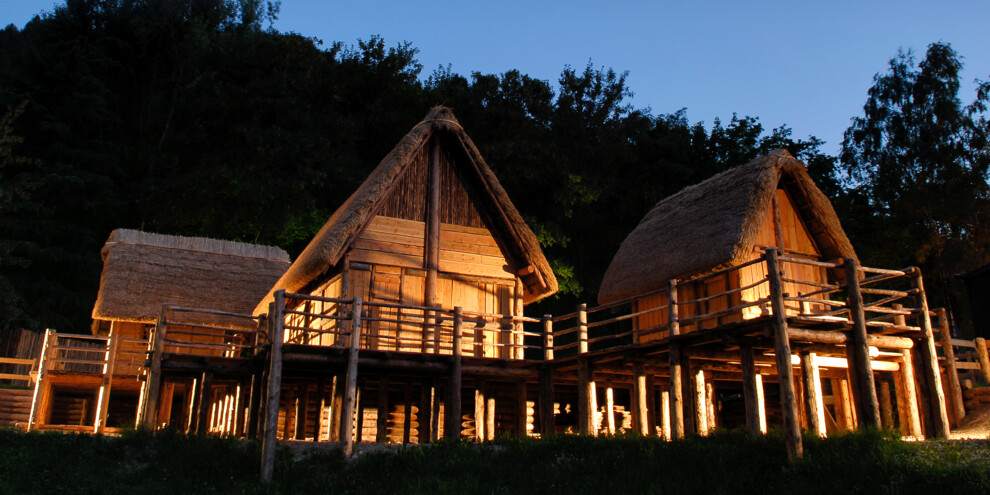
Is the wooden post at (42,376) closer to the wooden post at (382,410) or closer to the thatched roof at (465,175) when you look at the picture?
the thatched roof at (465,175)

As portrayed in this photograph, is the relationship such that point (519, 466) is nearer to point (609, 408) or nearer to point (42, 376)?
point (609, 408)

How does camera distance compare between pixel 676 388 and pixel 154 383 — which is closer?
pixel 676 388

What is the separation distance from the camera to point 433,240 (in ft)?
65.2

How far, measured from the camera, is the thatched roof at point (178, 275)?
25.6 m

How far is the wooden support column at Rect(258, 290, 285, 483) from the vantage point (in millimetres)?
14156

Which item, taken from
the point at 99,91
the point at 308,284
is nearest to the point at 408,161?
the point at 308,284

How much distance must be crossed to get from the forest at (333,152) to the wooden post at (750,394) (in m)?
17.5

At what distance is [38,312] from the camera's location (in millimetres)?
32281

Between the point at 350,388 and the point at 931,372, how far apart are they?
10900 millimetres

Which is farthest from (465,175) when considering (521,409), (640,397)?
(640,397)

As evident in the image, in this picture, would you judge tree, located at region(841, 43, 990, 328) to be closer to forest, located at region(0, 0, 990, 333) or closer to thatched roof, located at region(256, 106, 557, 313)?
forest, located at region(0, 0, 990, 333)

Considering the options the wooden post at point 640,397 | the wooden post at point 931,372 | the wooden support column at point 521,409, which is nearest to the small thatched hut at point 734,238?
the wooden post at point 640,397

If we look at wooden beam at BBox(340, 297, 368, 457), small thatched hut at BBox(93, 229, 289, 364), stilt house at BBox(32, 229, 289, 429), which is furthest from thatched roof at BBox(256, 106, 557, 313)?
small thatched hut at BBox(93, 229, 289, 364)

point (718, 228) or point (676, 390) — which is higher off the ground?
point (718, 228)
